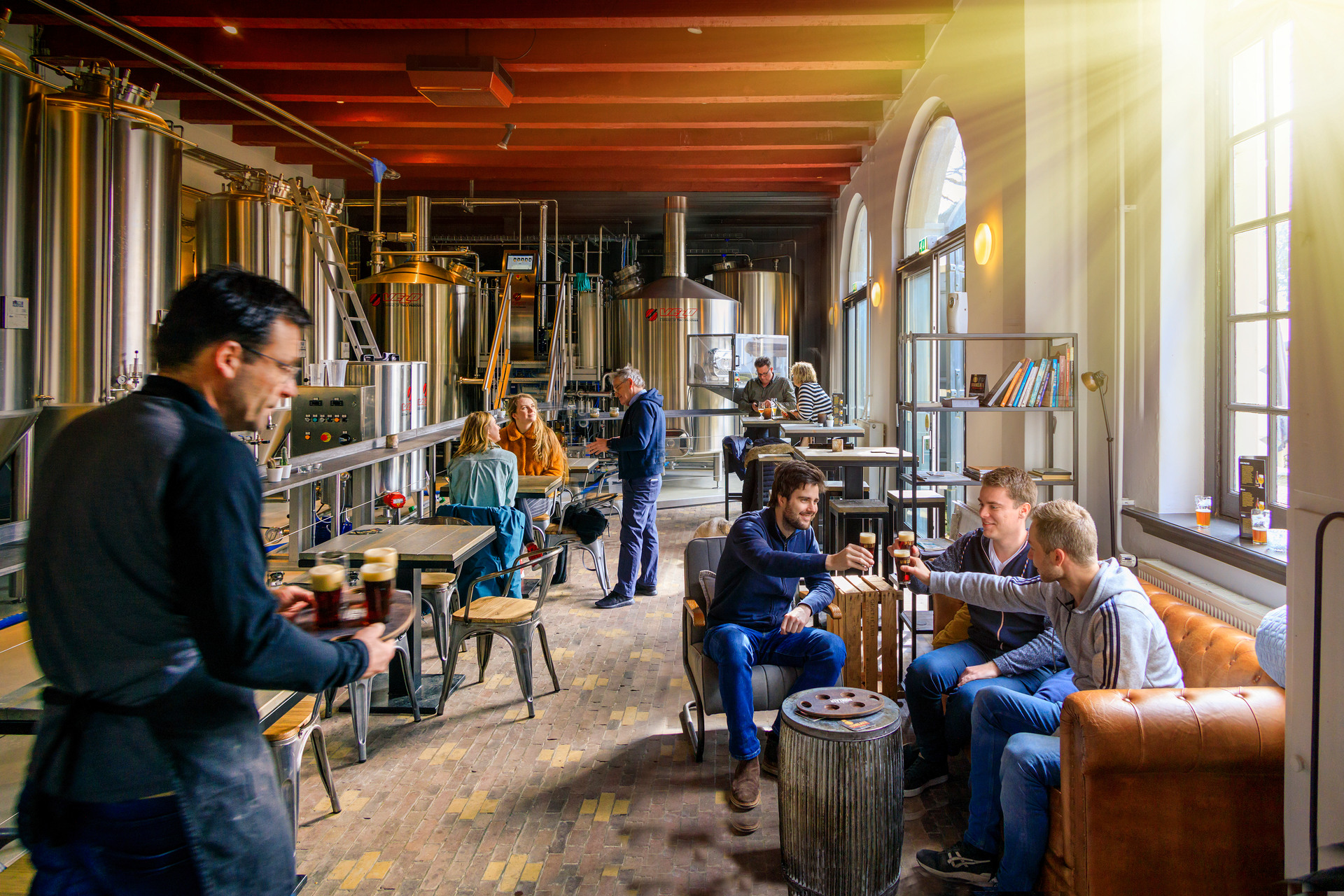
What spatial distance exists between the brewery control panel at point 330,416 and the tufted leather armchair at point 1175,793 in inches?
163

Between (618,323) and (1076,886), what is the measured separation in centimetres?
1043

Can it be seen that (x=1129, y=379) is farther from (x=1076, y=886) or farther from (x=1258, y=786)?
(x=1076, y=886)

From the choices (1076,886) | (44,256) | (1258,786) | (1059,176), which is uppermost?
(1059,176)

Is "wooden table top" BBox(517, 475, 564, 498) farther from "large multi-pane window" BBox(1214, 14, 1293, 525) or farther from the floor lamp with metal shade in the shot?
"large multi-pane window" BBox(1214, 14, 1293, 525)

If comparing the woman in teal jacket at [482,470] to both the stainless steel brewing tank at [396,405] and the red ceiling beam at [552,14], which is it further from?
the red ceiling beam at [552,14]

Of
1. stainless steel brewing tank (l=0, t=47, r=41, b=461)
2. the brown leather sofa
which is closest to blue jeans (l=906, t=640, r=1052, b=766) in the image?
the brown leather sofa

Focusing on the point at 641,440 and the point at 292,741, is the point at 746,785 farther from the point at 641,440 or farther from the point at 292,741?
the point at 641,440

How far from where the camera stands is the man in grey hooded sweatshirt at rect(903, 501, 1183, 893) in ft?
7.67

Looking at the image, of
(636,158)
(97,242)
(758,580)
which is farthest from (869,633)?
(636,158)

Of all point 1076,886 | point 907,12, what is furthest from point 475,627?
point 907,12

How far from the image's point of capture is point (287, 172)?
10.1m

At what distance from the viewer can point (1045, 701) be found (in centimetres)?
260

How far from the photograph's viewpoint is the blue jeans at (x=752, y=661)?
2.99 m

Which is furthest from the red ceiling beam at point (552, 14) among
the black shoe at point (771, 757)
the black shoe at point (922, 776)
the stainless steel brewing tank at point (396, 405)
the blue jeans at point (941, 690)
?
the black shoe at point (922, 776)
